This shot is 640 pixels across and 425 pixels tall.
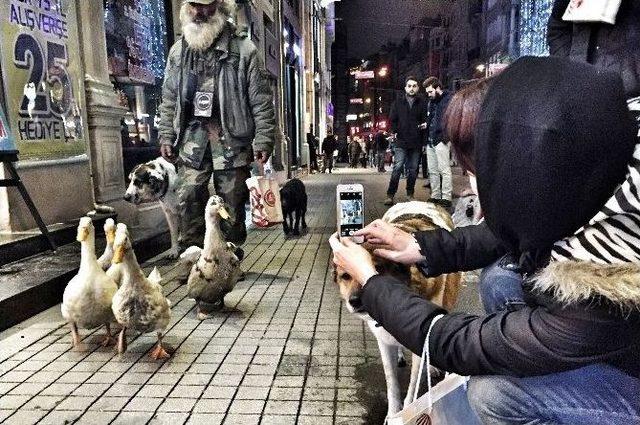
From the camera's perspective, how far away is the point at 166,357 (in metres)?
3.41

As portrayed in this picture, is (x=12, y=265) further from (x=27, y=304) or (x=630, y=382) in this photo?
(x=630, y=382)

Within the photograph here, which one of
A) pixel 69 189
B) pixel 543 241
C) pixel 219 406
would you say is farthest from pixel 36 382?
pixel 69 189

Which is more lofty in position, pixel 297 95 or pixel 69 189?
pixel 297 95

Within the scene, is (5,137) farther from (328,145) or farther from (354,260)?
(328,145)

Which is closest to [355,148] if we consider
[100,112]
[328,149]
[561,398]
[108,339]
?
[328,149]

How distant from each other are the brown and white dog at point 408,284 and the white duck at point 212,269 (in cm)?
154

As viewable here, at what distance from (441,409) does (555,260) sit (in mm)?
667

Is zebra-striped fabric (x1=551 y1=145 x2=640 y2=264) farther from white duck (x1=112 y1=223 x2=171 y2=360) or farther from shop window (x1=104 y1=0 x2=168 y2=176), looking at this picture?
shop window (x1=104 y1=0 x2=168 y2=176)

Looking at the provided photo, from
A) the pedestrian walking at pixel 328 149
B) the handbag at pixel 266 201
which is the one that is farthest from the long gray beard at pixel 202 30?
the pedestrian walking at pixel 328 149

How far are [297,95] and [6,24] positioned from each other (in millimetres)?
17470

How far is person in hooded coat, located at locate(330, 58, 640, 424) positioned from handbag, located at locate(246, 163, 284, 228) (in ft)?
20.3

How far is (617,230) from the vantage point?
52.6 inches

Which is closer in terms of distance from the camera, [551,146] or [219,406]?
[551,146]

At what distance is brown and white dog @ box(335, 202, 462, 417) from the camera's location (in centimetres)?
208
